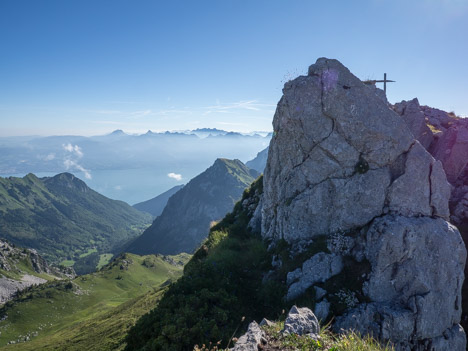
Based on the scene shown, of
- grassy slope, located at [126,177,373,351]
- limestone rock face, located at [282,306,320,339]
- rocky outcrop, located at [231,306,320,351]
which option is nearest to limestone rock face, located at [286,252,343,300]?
grassy slope, located at [126,177,373,351]

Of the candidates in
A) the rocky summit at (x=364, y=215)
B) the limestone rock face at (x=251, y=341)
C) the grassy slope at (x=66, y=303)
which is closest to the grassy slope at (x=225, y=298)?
the rocky summit at (x=364, y=215)

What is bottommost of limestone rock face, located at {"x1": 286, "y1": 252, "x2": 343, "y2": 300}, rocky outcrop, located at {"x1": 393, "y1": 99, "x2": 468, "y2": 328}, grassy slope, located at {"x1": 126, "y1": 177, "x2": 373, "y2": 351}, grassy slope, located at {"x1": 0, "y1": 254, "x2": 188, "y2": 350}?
grassy slope, located at {"x1": 0, "y1": 254, "x2": 188, "y2": 350}

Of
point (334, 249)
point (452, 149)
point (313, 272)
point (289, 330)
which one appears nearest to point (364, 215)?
point (334, 249)

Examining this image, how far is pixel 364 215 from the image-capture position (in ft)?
51.6

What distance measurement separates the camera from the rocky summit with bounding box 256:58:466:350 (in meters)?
13.5

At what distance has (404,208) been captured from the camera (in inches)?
615

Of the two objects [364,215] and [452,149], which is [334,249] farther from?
[452,149]

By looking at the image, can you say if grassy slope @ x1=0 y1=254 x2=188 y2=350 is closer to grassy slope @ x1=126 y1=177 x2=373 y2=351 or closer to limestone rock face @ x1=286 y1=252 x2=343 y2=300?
grassy slope @ x1=126 y1=177 x2=373 y2=351

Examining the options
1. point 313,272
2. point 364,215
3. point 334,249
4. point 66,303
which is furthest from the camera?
point 66,303

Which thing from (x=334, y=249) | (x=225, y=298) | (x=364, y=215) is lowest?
(x=225, y=298)

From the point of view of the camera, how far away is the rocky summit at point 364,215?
1354cm

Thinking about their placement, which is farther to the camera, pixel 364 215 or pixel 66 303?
pixel 66 303

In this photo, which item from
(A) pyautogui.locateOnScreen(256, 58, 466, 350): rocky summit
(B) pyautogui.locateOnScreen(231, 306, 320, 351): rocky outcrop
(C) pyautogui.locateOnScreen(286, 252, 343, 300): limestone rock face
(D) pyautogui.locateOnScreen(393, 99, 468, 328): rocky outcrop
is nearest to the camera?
(B) pyautogui.locateOnScreen(231, 306, 320, 351): rocky outcrop

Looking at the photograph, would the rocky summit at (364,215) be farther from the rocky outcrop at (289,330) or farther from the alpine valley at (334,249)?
the rocky outcrop at (289,330)
